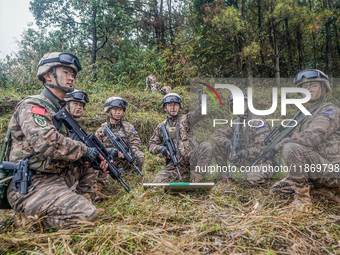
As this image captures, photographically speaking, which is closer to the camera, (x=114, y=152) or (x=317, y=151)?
(x=317, y=151)

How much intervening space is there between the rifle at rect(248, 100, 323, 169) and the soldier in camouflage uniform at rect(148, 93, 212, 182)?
3.72 ft

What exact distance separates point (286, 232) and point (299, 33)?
32.7 ft

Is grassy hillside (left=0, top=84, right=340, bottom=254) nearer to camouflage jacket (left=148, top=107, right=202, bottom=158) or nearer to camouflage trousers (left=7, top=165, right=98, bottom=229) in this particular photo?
camouflage trousers (left=7, top=165, right=98, bottom=229)

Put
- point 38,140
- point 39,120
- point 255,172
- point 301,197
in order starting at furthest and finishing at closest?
point 255,172
point 301,197
point 39,120
point 38,140

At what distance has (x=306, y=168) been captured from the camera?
374cm

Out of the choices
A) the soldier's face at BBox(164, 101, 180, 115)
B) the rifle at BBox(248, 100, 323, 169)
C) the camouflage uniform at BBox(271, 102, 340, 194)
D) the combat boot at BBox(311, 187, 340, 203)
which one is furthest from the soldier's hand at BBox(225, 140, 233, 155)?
the combat boot at BBox(311, 187, 340, 203)

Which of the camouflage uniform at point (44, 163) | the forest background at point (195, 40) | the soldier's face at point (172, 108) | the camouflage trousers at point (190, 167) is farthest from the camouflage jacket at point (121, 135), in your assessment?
the forest background at point (195, 40)

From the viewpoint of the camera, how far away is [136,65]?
1314 centimetres

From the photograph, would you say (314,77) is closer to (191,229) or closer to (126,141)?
(191,229)

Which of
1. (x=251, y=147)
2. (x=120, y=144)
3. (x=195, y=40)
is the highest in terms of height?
(x=195, y=40)

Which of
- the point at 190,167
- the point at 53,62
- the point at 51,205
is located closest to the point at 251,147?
the point at 190,167

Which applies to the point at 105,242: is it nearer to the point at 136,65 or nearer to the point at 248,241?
the point at 248,241

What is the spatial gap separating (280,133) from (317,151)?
2.20 ft

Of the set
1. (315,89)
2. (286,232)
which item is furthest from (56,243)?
(315,89)
